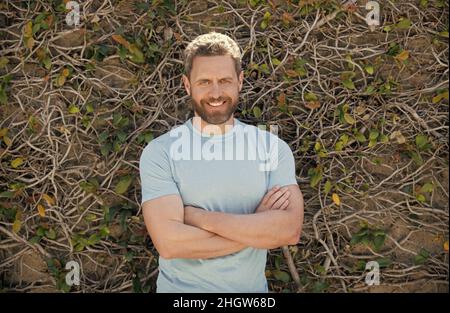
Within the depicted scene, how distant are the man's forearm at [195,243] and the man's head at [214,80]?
1.47ft

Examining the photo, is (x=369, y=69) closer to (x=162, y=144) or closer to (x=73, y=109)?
(x=162, y=144)

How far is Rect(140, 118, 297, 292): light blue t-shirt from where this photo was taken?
2.31m

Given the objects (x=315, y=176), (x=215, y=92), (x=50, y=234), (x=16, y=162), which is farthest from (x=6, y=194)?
(x=315, y=176)

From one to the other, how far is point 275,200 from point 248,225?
0.53 ft

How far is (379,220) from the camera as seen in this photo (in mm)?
2969

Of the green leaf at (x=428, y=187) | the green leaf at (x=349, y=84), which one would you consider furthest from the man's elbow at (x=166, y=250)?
the green leaf at (x=428, y=187)

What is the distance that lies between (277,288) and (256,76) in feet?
3.31

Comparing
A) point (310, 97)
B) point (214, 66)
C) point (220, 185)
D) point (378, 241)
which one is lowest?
point (378, 241)

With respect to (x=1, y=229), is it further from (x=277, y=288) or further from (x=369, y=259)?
(x=369, y=259)

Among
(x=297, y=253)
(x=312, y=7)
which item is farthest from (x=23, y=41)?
(x=297, y=253)

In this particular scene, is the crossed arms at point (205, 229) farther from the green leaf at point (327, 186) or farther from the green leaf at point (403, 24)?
the green leaf at point (403, 24)

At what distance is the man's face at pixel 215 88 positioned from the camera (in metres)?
2.41

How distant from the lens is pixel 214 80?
7.90ft

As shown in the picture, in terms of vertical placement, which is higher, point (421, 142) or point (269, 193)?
point (421, 142)
